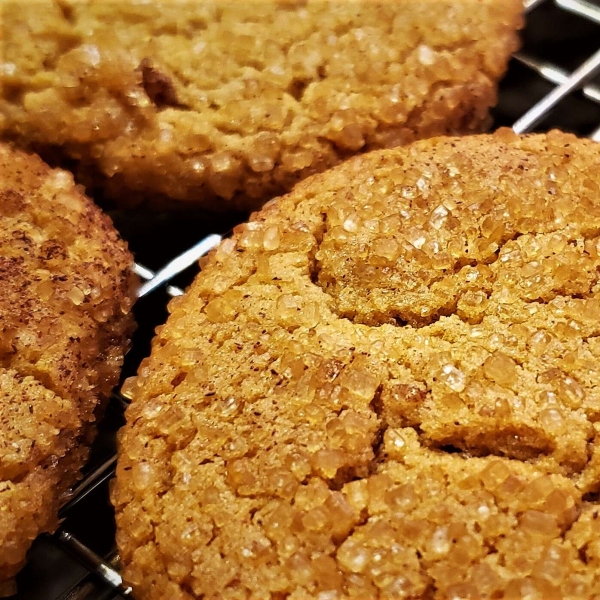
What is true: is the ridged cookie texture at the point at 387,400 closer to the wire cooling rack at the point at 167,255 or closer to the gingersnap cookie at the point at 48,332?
the gingersnap cookie at the point at 48,332

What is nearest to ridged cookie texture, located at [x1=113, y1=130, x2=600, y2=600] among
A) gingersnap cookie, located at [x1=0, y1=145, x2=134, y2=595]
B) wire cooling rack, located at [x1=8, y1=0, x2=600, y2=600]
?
gingersnap cookie, located at [x1=0, y1=145, x2=134, y2=595]

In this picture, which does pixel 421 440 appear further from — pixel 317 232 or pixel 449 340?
pixel 317 232

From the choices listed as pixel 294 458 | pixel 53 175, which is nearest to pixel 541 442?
pixel 294 458

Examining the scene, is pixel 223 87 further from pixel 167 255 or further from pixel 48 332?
pixel 48 332

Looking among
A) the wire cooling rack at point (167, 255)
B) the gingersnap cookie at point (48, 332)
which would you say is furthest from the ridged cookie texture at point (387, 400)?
the wire cooling rack at point (167, 255)

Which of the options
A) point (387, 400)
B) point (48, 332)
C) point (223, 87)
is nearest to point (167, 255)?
point (223, 87)

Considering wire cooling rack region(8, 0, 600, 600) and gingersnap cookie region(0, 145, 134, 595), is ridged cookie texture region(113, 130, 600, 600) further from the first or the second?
wire cooling rack region(8, 0, 600, 600)

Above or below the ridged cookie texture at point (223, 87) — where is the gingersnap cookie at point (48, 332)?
below
